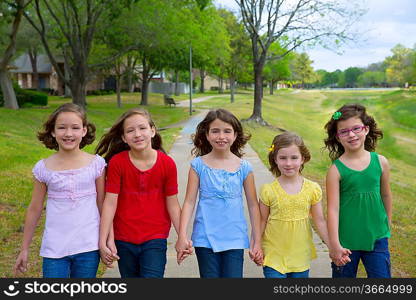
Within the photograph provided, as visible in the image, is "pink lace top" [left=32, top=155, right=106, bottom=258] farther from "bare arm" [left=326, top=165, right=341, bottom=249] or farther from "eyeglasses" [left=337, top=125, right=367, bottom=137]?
"eyeglasses" [left=337, top=125, right=367, bottom=137]

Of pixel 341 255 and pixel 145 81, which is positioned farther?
pixel 145 81

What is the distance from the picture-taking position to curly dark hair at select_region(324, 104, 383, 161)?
3.56 m

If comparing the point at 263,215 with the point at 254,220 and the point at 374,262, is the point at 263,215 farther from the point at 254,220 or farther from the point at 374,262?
the point at 374,262

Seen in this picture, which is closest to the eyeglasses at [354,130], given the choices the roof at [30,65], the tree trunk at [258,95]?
the tree trunk at [258,95]

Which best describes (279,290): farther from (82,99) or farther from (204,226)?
(82,99)

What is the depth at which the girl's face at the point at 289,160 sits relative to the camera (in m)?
3.37

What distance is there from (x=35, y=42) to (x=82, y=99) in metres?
18.6

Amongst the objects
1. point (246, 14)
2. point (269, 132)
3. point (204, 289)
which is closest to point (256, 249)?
point (204, 289)

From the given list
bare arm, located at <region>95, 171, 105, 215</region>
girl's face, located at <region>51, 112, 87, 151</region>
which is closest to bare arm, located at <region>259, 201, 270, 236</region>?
bare arm, located at <region>95, 171, 105, 215</region>

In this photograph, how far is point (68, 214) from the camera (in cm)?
321

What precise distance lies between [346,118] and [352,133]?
0.44 feet

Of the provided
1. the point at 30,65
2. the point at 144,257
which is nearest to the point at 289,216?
the point at 144,257

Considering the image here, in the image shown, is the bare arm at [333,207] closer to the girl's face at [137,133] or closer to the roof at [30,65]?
the girl's face at [137,133]

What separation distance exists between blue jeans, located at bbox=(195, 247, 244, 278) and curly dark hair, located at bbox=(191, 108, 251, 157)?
0.77 m
